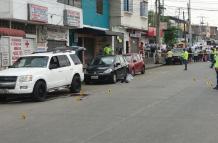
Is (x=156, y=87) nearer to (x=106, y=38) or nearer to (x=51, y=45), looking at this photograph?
(x=51, y=45)

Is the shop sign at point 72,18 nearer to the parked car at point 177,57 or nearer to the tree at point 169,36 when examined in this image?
the parked car at point 177,57

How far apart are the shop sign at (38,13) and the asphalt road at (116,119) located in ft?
29.6

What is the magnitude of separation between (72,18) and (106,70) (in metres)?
7.89

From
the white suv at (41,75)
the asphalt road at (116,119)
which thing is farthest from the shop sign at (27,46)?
the asphalt road at (116,119)

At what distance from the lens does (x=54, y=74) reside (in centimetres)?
1869

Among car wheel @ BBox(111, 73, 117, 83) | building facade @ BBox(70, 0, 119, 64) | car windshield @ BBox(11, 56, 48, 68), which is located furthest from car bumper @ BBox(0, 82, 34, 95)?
building facade @ BBox(70, 0, 119, 64)

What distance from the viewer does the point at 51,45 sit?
32.1 m

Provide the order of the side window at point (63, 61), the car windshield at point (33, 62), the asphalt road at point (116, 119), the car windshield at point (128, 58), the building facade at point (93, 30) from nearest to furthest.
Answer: the asphalt road at point (116, 119), the car windshield at point (33, 62), the side window at point (63, 61), the car windshield at point (128, 58), the building facade at point (93, 30)

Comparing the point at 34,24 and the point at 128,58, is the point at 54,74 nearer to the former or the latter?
the point at 34,24

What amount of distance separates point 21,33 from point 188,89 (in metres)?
9.58

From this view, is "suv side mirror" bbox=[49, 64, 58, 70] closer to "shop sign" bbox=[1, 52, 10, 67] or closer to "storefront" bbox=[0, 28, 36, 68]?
"storefront" bbox=[0, 28, 36, 68]

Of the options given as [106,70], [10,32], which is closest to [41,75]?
[10,32]

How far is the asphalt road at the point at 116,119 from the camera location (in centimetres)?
985

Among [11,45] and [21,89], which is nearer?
[21,89]
